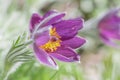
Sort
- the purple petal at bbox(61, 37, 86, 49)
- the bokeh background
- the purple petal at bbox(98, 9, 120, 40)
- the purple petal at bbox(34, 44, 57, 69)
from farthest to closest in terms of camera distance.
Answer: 1. the purple petal at bbox(98, 9, 120, 40)
2. the bokeh background
3. the purple petal at bbox(61, 37, 86, 49)
4. the purple petal at bbox(34, 44, 57, 69)

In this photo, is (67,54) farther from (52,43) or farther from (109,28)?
(109,28)

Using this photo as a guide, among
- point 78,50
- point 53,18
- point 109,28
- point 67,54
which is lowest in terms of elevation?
point 78,50

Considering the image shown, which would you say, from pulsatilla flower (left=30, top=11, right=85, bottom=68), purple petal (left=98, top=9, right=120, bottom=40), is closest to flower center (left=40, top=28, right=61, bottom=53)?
pulsatilla flower (left=30, top=11, right=85, bottom=68)

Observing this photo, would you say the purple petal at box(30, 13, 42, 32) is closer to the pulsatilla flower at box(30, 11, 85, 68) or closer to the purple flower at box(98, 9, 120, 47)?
the pulsatilla flower at box(30, 11, 85, 68)

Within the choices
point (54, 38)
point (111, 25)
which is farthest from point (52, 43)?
point (111, 25)

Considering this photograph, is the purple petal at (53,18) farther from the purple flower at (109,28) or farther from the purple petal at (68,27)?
the purple flower at (109,28)
